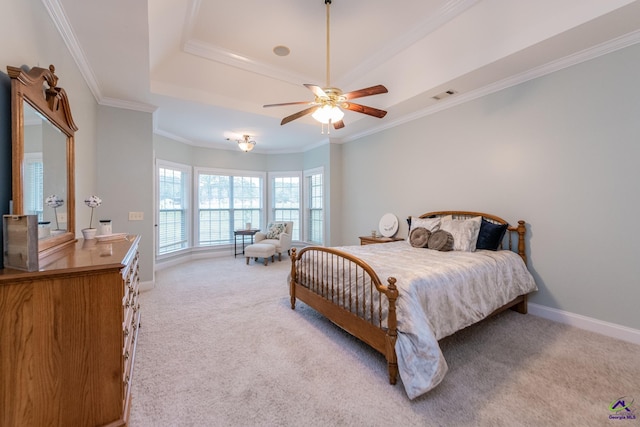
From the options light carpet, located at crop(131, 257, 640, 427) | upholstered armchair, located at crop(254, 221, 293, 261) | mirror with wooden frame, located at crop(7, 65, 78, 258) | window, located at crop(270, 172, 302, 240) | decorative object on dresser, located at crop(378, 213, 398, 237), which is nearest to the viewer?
mirror with wooden frame, located at crop(7, 65, 78, 258)

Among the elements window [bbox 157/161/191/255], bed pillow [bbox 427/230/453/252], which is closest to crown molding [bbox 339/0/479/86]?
bed pillow [bbox 427/230/453/252]

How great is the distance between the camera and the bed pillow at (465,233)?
3172 mm

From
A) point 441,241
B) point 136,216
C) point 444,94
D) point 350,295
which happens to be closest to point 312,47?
point 444,94

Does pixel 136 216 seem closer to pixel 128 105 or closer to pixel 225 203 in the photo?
pixel 128 105

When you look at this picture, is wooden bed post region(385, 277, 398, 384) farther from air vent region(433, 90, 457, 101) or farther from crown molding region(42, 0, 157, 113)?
crown molding region(42, 0, 157, 113)

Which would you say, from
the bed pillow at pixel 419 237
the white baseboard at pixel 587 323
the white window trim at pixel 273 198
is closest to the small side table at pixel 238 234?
the white window trim at pixel 273 198

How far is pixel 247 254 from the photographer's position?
5.68 meters

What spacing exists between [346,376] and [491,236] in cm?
238

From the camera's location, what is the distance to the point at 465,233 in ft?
10.6

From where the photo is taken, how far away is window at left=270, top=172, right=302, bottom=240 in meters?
6.99

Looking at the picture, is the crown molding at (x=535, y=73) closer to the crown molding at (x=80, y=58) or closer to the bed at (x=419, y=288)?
the bed at (x=419, y=288)

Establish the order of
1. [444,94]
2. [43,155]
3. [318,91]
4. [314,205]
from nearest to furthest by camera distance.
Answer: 1. [43,155]
2. [318,91]
3. [444,94]
4. [314,205]

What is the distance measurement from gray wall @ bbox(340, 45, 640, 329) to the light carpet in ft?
1.71

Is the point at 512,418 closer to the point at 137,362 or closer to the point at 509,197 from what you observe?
the point at 509,197
